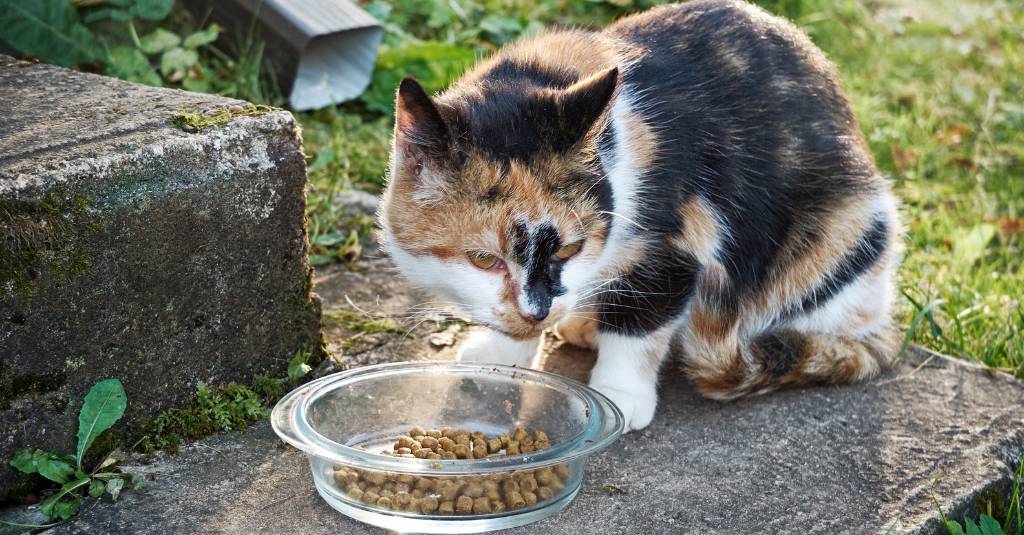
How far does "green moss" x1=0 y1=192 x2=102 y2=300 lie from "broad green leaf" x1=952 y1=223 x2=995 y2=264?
324 centimetres

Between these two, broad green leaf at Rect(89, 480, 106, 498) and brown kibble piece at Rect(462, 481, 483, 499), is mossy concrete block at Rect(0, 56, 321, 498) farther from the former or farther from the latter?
brown kibble piece at Rect(462, 481, 483, 499)

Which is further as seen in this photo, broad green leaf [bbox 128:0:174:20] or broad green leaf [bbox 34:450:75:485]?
broad green leaf [bbox 128:0:174:20]

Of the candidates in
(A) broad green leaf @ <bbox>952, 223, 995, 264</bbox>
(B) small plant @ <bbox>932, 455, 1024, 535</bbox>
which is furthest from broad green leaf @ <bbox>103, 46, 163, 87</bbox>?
(A) broad green leaf @ <bbox>952, 223, 995, 264</bbox>

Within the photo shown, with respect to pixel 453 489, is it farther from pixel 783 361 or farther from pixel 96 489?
pixel 783 361

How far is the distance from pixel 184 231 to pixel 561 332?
4.23ft

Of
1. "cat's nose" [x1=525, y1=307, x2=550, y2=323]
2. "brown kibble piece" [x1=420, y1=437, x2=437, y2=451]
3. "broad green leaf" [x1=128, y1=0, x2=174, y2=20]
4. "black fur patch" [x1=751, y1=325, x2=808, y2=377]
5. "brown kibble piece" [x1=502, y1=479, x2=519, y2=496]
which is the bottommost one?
→ "black fur patch" [x1=751, y1=325, x2=808, y2=377]

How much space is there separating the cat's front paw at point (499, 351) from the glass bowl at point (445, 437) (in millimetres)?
208

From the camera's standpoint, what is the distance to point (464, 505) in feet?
7.06

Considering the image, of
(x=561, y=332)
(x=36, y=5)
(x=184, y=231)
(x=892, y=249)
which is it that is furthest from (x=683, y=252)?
(x=36, y=5)

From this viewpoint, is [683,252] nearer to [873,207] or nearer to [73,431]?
[873,207]

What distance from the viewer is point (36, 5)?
3.36m

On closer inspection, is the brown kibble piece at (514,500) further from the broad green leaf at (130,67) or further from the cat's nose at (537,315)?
the broad green leaf at (130,67)

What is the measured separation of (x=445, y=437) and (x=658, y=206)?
797 millimetres

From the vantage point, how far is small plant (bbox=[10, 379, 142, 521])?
2.12 metres
